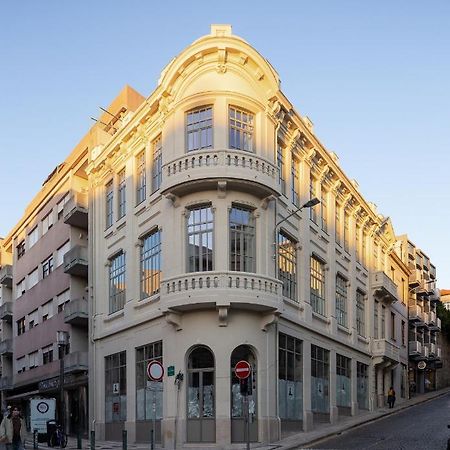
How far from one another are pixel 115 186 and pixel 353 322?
14.2 m

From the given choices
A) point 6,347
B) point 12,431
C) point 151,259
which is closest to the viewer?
point 12,431

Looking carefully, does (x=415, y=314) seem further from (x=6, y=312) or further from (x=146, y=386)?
(x=146, y=386)

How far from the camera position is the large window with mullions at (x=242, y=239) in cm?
2520

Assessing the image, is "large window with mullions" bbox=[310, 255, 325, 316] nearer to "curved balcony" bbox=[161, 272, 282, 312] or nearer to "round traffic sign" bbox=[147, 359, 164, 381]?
"curved balcony" bbox=[161, 272, 282, 312]

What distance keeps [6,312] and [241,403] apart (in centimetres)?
3318

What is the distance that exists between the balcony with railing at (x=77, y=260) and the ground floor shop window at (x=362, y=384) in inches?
588

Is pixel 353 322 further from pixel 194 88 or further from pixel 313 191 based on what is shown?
pixel 194 88

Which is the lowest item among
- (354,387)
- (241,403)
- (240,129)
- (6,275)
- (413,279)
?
(354,387)

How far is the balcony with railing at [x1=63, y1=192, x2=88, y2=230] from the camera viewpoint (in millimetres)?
36438

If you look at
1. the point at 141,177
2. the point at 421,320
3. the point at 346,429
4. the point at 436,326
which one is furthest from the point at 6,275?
the point at 436,326

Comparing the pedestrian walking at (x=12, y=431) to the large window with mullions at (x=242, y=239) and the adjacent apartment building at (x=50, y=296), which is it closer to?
the large window with mullions at (x=242, y=239)

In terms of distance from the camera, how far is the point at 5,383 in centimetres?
5081

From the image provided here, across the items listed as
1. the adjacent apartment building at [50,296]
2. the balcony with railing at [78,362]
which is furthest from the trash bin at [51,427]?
the balcony with railing at [78,362]

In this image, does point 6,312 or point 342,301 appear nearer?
point 342,301
